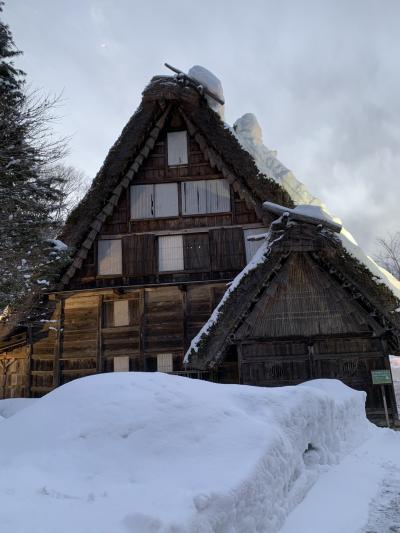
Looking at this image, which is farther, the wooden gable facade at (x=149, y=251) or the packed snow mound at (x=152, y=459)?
the wooden gable facade at (x=149, y=251)

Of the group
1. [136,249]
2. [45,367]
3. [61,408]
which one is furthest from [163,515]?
[45,367]

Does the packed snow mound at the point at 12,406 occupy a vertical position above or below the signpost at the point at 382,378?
below

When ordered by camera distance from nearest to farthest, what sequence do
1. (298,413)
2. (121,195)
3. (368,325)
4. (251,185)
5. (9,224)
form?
1. (298,413)
2. (9,224)
3. (368,325)
4. (251,185)
5. (121,195)

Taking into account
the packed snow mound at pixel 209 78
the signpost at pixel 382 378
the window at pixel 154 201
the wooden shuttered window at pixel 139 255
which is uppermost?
the packed snow mound at pixel 209 78

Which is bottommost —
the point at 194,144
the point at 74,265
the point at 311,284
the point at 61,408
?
the point at 61,408

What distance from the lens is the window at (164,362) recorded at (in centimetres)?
1298

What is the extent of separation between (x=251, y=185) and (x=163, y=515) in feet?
38.6

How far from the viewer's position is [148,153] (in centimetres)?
1467

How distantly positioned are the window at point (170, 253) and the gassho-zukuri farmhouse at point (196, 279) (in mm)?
48

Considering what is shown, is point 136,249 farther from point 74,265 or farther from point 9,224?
point 9,224

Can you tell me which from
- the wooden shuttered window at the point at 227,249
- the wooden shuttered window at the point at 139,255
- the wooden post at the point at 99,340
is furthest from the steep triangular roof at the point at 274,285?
the wooden post at the point at 99,340

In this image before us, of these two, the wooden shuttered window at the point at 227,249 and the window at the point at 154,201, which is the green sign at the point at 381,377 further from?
the window at the point at 154,201

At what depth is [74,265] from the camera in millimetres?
13797

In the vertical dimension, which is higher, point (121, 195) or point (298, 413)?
point (121, 195)
